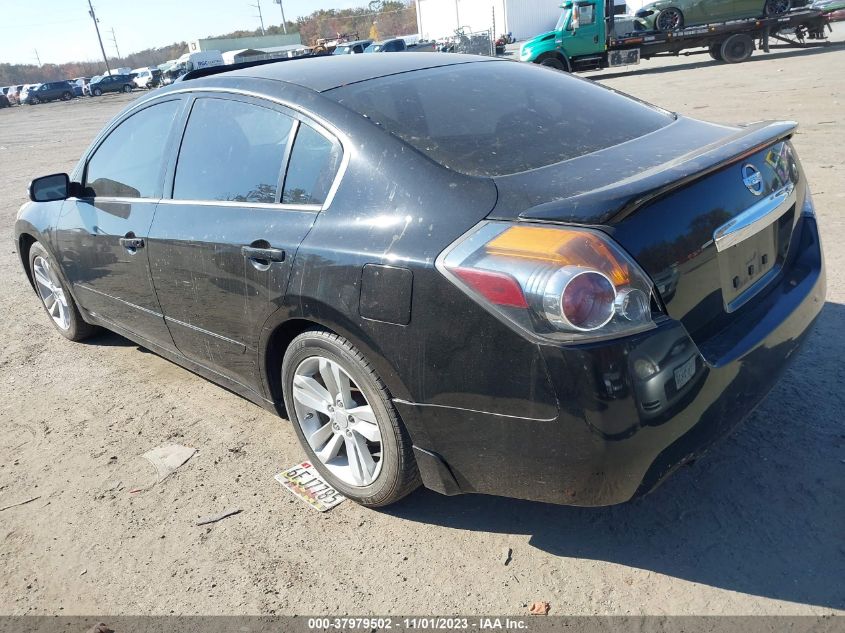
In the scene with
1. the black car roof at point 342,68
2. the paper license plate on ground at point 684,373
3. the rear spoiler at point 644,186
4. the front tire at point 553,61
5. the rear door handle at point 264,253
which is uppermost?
the black car roof at point 342,68

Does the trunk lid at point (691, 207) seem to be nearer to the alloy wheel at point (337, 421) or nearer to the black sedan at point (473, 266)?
the black sedan at point (473, 266)

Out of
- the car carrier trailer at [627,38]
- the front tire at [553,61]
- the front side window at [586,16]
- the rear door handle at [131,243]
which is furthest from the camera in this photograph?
the front tire at [553,61]

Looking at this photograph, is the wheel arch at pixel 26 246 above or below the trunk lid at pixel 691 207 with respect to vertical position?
below

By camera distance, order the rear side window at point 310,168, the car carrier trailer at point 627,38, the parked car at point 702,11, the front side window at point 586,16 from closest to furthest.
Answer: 1. the rear side window at point 310,168
2. the parked car at point 702,11
3. the car carrier trailer at point 627,38
4. the front side window at point 586,16

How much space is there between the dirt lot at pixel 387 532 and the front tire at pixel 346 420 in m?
0.17

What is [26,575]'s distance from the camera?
9.09 feet

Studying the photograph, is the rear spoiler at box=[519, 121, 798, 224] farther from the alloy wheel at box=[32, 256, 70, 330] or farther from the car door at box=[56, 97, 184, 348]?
the alloy wheel at box=[32, 256, 70, 330]

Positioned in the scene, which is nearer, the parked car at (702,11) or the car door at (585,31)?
the parked car at (702,11)

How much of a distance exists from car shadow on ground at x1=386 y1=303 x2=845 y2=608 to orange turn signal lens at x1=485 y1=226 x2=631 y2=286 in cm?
106

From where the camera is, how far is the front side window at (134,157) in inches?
144

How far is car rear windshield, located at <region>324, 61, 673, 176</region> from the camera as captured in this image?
2.61 metres

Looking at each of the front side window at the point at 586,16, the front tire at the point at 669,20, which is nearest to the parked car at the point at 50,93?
the front side window at the point at 586,16

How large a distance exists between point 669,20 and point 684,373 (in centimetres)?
2375

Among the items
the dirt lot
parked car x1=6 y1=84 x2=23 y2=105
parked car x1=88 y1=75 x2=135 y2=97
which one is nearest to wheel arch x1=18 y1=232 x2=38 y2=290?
the dirt lot
